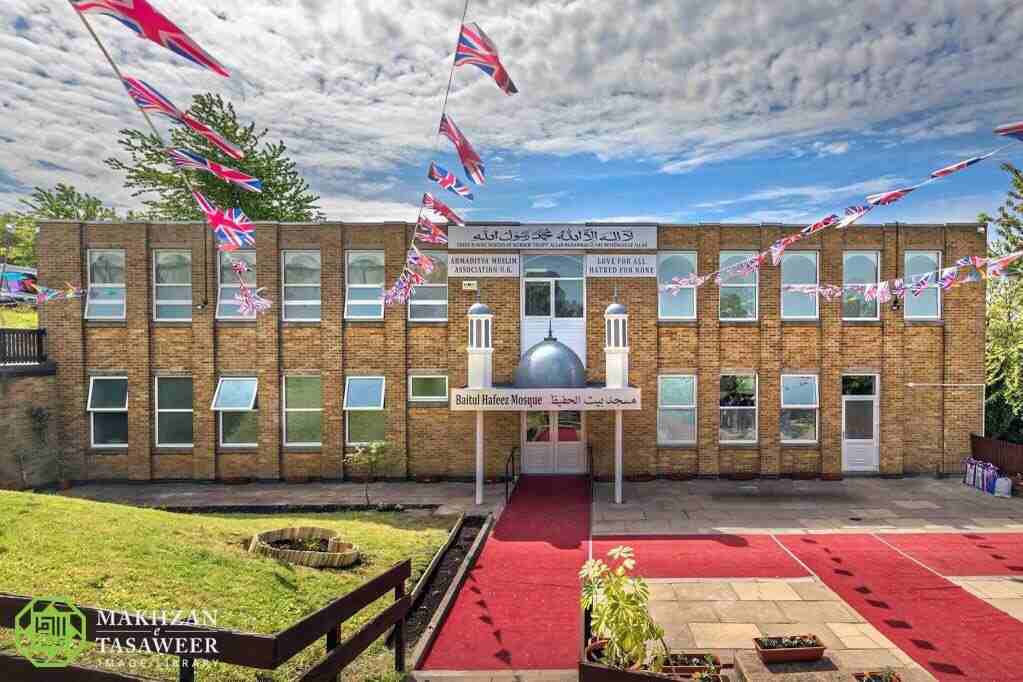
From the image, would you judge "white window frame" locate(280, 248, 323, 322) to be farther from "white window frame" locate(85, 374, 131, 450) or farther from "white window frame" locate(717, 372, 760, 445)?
"white window frame" locate(717, 372, 760, 445)

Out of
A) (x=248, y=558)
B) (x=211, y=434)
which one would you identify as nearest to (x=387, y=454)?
(x=211, y=434)

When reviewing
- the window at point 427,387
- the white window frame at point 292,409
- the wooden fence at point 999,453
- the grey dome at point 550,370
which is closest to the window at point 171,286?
the white window frame at point 292,409

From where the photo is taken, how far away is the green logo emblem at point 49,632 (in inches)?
157

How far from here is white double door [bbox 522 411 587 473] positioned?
52.7 ft

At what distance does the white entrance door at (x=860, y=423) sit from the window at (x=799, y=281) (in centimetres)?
239

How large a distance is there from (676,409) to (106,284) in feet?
57.7

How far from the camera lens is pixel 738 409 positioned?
53.1 ft

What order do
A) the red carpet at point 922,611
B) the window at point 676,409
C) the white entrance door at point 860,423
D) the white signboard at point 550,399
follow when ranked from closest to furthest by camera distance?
the red carpet at point 922,611 < the white signboard at point 550,399 < the window at point 676,409 < the white entrance door at point 860,423

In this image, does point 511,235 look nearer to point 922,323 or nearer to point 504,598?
point 504,598

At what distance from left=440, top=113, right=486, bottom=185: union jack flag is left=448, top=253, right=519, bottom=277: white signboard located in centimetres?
491

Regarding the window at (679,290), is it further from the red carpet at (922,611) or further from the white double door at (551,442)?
the red carpet at (922,611)

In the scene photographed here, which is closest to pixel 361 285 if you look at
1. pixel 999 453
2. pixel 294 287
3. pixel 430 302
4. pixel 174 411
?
pixel 294 287

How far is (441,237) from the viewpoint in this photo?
14.9 m

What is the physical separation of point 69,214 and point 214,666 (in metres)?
57.1
